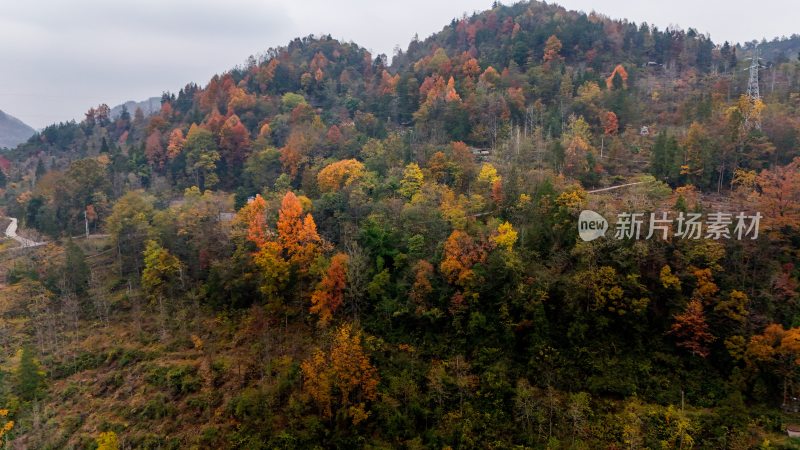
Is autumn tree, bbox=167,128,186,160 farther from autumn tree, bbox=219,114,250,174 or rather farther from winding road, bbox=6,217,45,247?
winding road, bbox=6,217,45,247

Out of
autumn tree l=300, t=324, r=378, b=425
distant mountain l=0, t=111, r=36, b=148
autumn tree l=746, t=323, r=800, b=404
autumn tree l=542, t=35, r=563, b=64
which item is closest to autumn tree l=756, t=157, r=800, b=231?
autumn tree l=746, t=323, r=800, b=404

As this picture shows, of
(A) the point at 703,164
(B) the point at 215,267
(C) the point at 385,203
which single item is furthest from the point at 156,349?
(A) the point at 703,164

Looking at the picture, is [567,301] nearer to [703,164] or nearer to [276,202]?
[703,164]

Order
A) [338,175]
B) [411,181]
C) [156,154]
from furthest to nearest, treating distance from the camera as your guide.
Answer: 1. [156,154]
2. [338,175]
3. [411,181]

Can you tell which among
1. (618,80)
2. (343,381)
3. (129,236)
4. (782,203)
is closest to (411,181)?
(343,381)

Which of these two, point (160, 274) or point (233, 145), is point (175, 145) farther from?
point (160, 274)

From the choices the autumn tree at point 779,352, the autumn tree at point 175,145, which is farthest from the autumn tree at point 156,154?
the autumn tree at point 779,352
